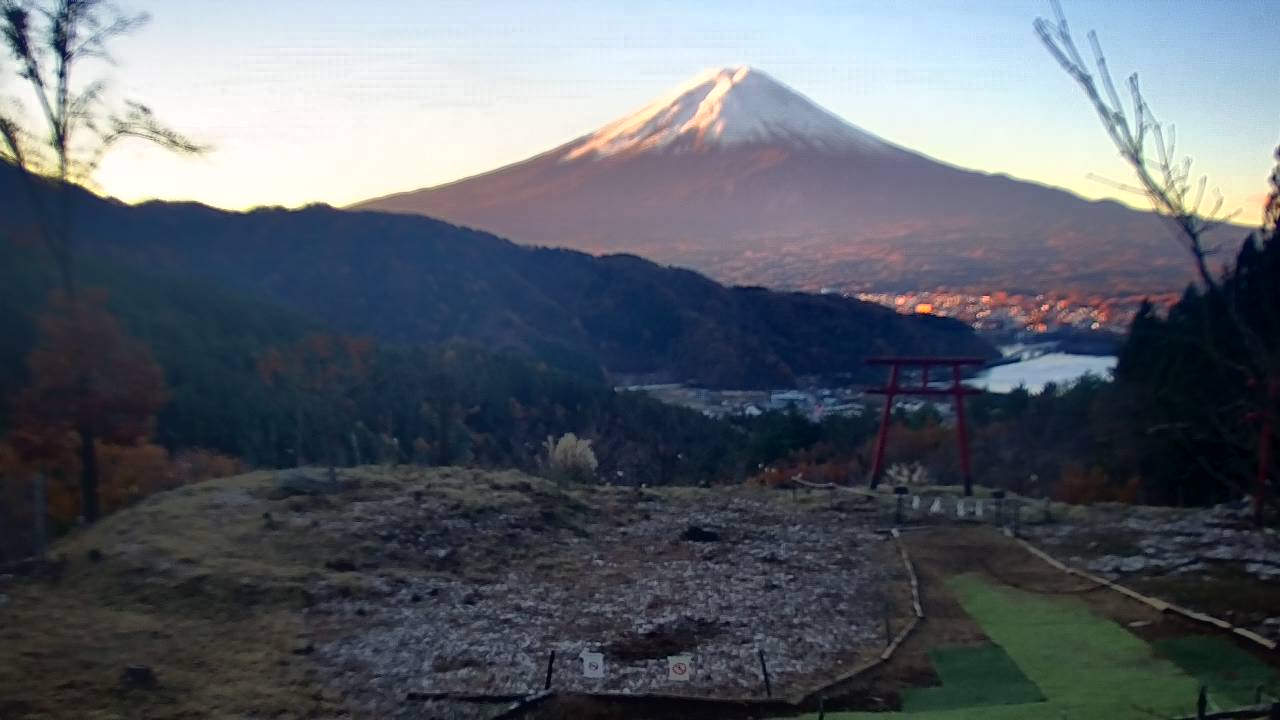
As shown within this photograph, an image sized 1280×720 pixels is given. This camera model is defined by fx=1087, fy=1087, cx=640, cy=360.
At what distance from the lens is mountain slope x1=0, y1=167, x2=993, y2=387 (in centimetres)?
4272

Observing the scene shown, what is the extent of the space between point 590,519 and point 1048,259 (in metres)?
63.2

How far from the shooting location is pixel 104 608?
26.3ft

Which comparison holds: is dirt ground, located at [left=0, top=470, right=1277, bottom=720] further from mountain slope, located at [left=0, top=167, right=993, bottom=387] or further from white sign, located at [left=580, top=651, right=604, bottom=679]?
mountain slope, located at [left=0, top=167, right=993, bottom=387]

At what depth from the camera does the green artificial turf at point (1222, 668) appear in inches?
273

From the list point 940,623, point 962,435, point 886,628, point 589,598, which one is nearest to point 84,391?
point 589,598

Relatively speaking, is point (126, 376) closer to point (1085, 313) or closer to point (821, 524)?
point (821, 524)

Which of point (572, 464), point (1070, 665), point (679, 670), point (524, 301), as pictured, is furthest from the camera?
point (524, 301)

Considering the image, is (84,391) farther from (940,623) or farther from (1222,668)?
(1222,668)

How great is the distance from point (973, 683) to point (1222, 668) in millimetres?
1718

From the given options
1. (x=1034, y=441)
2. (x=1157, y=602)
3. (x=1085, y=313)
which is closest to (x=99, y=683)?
(x=1157, y=602)

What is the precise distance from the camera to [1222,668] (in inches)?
299

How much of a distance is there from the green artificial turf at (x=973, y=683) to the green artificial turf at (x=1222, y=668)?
1.13m

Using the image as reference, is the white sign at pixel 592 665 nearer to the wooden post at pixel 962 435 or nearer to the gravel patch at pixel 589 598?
the gravel patch at pixel 589 598

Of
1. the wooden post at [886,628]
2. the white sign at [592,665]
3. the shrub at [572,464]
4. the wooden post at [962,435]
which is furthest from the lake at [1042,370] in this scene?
the white sign at [592,665]
